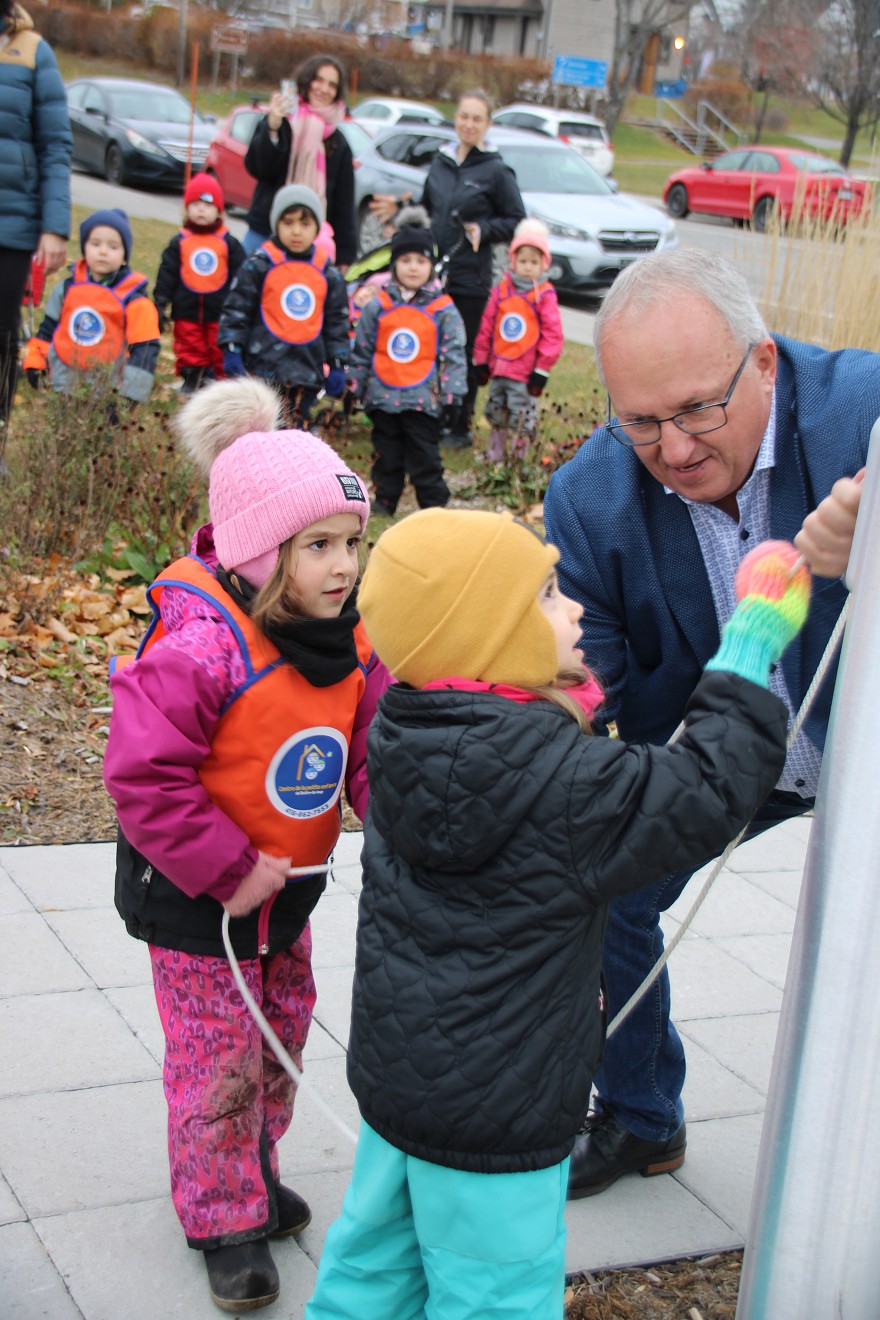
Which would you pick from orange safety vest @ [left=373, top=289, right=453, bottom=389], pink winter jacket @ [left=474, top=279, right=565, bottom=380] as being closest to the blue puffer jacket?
orange safety vest @ [left=373, top=289, right=453, bottom=389]

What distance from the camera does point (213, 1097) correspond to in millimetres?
2709

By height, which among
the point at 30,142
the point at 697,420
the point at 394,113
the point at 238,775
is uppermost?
the point at 394,113

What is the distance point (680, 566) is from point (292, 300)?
5954mm

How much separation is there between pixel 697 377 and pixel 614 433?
0.68ft

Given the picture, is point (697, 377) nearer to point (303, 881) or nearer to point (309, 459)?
point (309, 459)

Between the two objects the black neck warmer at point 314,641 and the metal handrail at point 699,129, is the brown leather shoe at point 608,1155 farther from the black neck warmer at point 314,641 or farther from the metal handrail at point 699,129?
the metal handrail at point 699,129

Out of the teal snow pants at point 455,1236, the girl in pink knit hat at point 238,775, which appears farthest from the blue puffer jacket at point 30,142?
the teal snow pants at point 455,1236

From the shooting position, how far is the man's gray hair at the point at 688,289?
2559 millimetres

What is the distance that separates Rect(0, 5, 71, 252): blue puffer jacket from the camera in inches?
250

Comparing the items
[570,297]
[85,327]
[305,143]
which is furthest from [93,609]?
[570,297]

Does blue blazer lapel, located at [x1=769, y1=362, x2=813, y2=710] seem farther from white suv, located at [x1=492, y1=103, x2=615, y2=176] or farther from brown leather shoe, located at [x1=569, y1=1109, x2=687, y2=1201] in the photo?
white suv, located at [x1=492, y1=103, x2=615, y2=176]

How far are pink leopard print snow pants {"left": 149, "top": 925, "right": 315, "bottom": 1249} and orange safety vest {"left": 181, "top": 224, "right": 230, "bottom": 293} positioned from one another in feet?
26.1

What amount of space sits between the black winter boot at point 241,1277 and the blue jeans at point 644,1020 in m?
0.86

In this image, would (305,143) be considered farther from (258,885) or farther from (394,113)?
(394,113)
